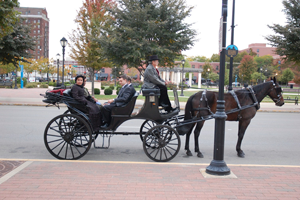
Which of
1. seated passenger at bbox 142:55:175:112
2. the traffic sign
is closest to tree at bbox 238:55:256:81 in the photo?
the traffic sign

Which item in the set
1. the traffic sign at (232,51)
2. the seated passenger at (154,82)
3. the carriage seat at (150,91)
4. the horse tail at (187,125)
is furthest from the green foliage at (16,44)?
the horse tail at (187,125)

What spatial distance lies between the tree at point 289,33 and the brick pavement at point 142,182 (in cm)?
1554

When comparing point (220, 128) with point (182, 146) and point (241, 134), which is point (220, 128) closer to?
point (241, 134)

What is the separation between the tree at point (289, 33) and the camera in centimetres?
1841

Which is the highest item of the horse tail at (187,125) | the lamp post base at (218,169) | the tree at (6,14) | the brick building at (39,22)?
the brick building at (39,22)

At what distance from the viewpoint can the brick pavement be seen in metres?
4.17

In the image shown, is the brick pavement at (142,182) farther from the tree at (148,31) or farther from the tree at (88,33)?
the tree at (88,33)

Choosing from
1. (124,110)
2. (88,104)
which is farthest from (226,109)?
(88,104)

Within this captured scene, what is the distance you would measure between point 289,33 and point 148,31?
9967mm

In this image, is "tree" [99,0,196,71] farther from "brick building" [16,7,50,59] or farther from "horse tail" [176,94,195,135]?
"brick building" [16,7,50,59]

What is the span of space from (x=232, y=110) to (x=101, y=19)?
1999 cm

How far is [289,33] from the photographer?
60.1 feet

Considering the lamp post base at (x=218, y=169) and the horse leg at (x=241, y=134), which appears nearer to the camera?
the lamp post base at (x=218, y=169)

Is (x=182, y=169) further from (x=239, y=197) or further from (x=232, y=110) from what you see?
(x=232, y=110)
